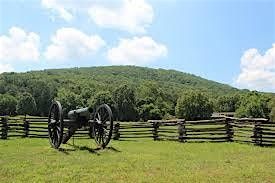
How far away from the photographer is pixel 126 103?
9556cm

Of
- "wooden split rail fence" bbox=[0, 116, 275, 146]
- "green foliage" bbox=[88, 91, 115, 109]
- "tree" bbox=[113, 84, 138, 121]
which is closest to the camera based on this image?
"wooden split rail fence" bbox=[0, 116, 275, 146]

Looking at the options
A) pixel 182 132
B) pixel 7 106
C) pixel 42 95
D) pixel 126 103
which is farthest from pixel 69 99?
pixel 182 132

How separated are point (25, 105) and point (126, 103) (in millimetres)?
22126

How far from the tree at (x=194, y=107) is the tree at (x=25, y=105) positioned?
107 feet

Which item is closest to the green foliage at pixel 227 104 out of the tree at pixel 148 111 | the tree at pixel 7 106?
the tree at pixel 148 111

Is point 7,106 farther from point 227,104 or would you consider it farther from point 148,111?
point 227,104

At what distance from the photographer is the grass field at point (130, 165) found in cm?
1098

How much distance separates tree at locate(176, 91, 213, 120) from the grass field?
262ft

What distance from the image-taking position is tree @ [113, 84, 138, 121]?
94.3 metres

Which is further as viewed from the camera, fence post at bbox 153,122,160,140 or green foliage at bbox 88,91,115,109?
green foliage at bbox 88,91,115,109

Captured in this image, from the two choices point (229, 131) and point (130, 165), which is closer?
point (130, 165)

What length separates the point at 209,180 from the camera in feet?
35.1

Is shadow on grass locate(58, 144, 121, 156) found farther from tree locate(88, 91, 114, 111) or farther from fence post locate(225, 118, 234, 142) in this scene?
tree locate(88, 91, 114, 111)

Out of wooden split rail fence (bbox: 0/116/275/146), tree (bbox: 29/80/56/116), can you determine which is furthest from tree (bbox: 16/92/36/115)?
wooden split rail fence (bbox: 0/116/275/146)
